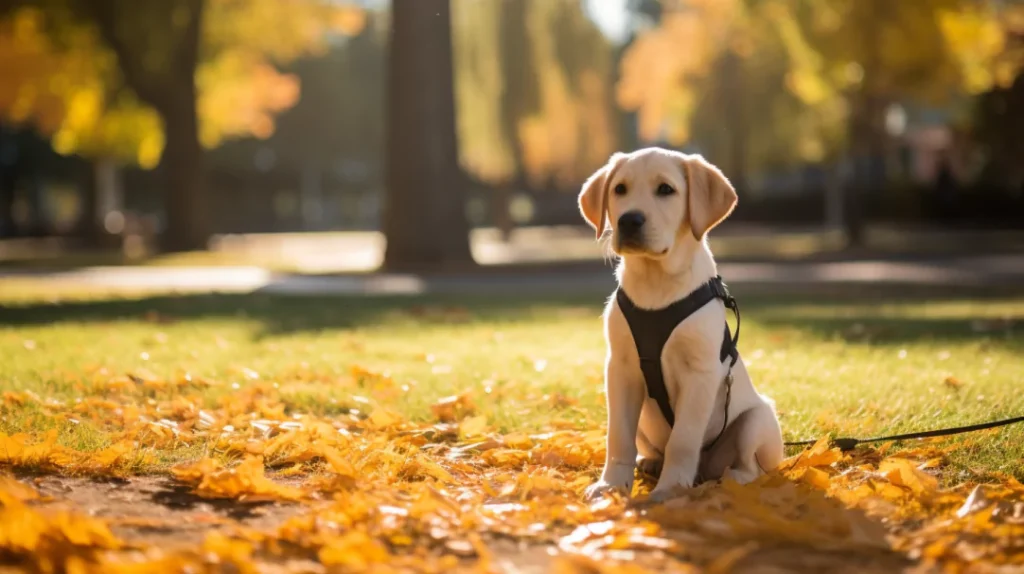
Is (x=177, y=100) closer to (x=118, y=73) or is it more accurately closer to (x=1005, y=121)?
(x=118, y=73)

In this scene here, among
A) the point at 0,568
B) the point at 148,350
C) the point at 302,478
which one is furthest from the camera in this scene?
the point at 148,350

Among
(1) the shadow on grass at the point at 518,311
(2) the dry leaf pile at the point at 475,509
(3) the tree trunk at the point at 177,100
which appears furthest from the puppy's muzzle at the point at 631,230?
(3) the tree trunk at the point at 177,100

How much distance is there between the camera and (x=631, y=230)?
4461 mm

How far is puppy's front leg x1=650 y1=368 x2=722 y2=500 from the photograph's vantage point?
4477mm

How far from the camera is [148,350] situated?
909 centimetres

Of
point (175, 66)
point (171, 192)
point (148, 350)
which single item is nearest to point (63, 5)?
point (175, 66)

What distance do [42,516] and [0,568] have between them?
0.38 m

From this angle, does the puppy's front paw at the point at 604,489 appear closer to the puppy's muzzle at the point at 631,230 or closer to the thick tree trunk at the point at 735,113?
the puppy's muzzle at the point at 631,230

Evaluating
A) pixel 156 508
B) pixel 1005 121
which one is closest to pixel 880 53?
pixel 1005 121

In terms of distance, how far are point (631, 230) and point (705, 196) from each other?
39 centimetres

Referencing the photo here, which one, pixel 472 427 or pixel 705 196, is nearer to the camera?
pixel 705 196

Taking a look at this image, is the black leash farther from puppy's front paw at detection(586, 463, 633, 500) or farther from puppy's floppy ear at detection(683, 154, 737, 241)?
puppy's floppy ear at detection(683, 154, 737, 241)

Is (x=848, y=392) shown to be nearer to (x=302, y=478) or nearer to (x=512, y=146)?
(x=302, y=478)

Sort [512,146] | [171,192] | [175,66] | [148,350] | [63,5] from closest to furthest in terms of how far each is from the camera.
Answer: [148,350], [63,5], [175,66], [171,192], [512,146]
